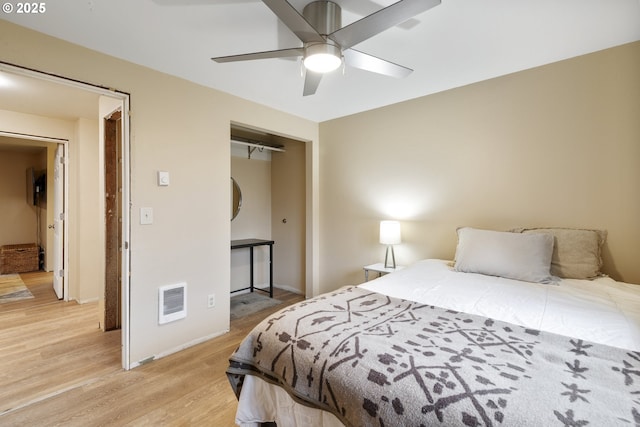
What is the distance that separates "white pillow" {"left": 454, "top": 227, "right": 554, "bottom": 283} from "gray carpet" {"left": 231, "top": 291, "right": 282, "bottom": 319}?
2.35 metres

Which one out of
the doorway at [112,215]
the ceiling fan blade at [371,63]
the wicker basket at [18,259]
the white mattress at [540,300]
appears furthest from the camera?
the wicker basket at [18,259]

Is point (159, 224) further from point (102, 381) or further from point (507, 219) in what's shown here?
point (507, 219)

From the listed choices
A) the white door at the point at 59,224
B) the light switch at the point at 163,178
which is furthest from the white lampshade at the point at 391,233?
the white door at the point at 59,224

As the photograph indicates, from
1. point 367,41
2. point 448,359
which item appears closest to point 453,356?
point 448,359

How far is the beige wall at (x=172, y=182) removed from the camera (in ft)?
6.66

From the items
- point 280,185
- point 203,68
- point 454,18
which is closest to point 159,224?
point 203,68

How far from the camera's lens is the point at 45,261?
5457mm

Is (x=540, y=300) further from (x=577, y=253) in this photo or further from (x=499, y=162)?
(x=499, y=162)

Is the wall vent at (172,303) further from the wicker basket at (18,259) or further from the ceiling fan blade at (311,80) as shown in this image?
the wicker basket at (18,259)

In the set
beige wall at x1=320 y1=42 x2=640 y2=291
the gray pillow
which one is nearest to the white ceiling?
beige wall at x1=320 y1=42 x2=640 y2=291

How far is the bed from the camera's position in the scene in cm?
77

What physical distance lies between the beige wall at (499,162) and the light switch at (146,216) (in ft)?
6.89

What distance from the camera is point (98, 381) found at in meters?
2.05

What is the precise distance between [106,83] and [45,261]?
532 centimetres
